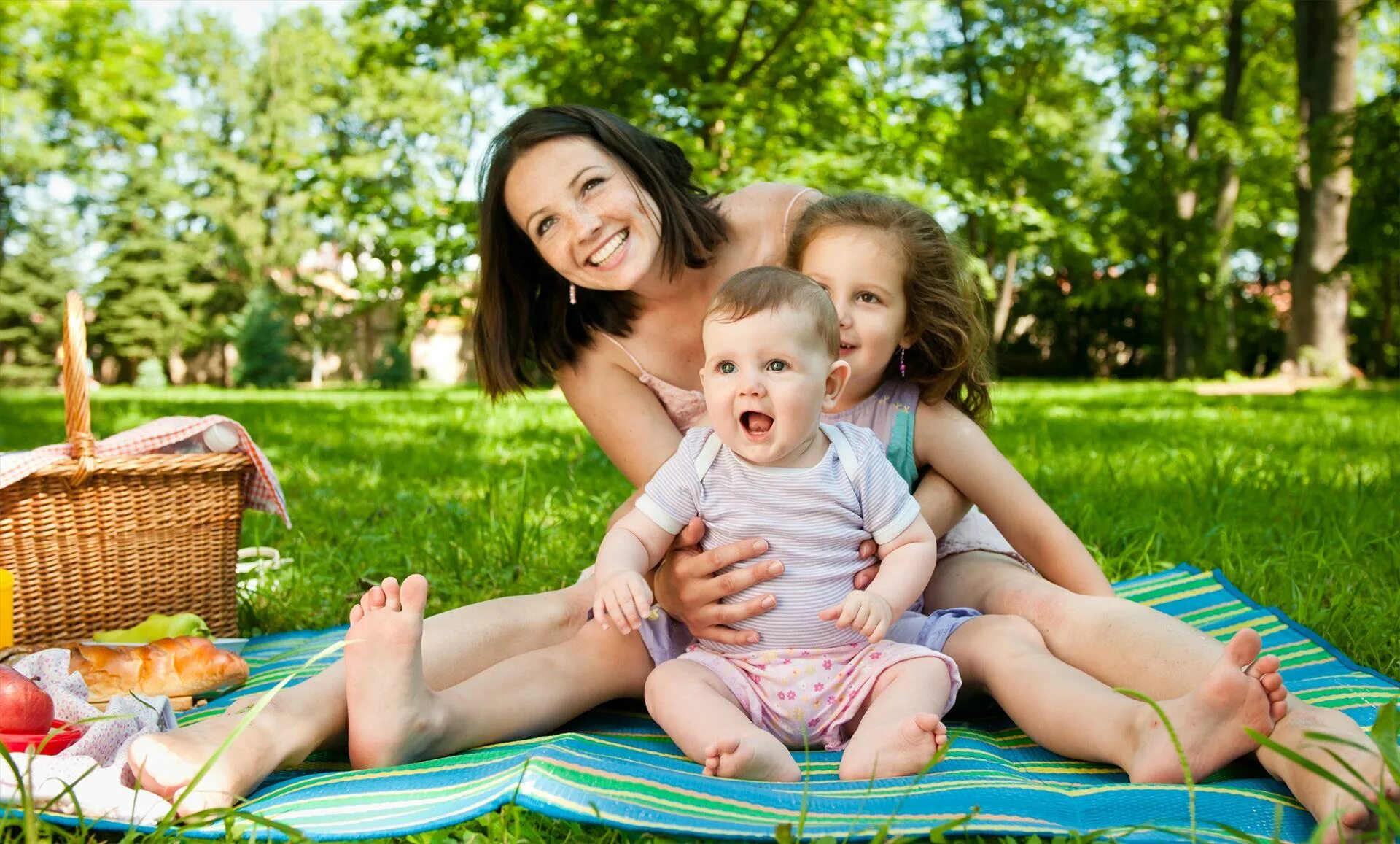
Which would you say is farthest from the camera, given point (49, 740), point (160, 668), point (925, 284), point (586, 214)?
point (586, 214)

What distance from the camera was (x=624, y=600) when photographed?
1798 millimetres

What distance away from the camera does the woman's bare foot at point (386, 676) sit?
169cm

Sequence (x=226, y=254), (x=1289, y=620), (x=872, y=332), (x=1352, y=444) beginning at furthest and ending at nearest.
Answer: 1. (x=226, y=254)
2. (x=1352, y=444)
3. (x=1289, y=620)
4. (x=872, y=332)

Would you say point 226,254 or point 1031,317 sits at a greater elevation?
point 226,254

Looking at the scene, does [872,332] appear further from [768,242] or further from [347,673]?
[347,673]

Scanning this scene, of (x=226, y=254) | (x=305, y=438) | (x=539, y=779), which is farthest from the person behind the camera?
(x=226, y=254)

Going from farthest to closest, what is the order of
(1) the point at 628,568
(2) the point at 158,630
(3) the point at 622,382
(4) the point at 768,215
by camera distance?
(4) the point at 768,215, (3) the point at 622,382, (2) the point at 158,630, (1) the point at 628,568

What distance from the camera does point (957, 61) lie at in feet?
64.5

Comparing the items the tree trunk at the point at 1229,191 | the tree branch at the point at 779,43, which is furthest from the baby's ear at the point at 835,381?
the tree trunk at the point at 1229,191

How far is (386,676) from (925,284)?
1353 millimetres

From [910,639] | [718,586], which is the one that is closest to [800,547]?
[718,586]

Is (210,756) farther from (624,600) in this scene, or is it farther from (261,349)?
(261,349)

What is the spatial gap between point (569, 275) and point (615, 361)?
0.31 m

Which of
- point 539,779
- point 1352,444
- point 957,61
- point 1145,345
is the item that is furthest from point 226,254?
point 539,779
